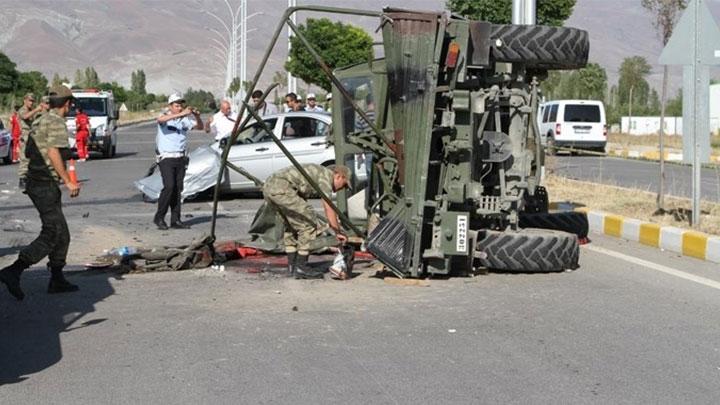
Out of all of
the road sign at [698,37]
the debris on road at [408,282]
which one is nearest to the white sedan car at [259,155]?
the road sign at [698,37]

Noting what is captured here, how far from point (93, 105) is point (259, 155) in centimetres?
1758

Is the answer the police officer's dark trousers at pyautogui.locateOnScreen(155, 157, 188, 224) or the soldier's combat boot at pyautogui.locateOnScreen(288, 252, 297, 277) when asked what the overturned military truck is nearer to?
the soldier's combat boot at pyautogui.locateOnScreen(288, 252, 297, 277)

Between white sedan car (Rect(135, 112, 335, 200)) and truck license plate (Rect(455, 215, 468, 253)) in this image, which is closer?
truck license plate (Rect(455, 215, 468, 253))

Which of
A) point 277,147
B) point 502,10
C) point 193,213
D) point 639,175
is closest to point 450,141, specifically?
point 193,213

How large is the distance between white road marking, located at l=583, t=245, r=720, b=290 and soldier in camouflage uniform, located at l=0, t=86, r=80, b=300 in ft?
18.7

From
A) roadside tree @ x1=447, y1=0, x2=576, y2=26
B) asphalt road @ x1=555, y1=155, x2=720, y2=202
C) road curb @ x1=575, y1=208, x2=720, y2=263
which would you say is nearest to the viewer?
road curb @ x1=575, y1=208, x2=720, y2=263

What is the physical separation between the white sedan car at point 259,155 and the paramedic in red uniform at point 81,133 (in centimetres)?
1302

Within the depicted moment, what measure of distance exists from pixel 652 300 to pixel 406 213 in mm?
2245

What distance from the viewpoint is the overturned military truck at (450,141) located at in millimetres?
8992

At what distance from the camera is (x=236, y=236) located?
12.7m

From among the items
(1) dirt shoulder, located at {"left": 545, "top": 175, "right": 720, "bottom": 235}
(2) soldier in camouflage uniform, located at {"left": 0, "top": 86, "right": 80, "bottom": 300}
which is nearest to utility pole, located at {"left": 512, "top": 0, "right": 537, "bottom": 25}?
(1) dirt shoulder, located at {"left": 545, "top": 175, "right": 720, "bottom": 235}

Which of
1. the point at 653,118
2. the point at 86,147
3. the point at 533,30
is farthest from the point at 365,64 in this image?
the point at 653,118

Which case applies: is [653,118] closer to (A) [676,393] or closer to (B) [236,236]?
(B) [236,236]

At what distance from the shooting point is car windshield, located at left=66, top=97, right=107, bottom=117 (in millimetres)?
32688
